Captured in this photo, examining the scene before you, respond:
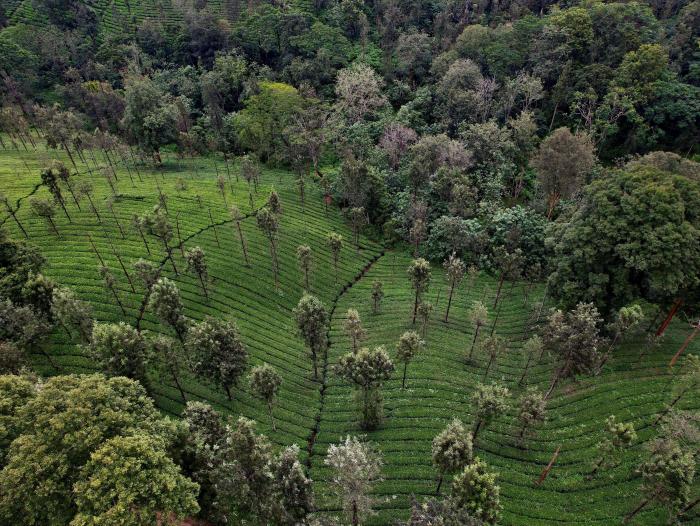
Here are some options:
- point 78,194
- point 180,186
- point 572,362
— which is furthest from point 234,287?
point 572,362

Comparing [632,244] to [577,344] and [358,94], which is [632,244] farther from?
[358,94]

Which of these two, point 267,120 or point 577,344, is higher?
point 577,344

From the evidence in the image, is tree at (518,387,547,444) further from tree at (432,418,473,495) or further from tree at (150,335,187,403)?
tree at (150,335,187,403)

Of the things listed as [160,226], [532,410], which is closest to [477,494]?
[532,410]

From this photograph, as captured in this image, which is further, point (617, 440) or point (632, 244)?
point (632, 244)

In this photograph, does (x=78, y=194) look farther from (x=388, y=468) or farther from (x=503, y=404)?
(x=503, y=404)

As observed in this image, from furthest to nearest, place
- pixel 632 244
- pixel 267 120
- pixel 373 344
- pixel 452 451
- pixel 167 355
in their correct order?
pixel 267 120, pixel 373 344, pixel 632 244, pixel 167 355, pixel 452 451
